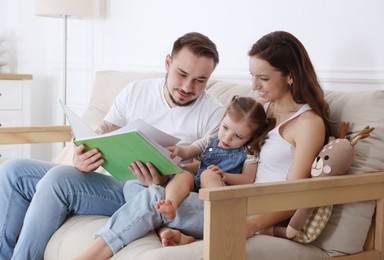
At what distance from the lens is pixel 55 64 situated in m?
4.18

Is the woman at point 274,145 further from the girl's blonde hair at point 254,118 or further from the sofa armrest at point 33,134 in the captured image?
the sofa armrest at point 33,134

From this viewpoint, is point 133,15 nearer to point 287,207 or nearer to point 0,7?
point 0,7

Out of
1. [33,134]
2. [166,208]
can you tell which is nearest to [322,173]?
[166,208]

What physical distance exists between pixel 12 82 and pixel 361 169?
2546mm

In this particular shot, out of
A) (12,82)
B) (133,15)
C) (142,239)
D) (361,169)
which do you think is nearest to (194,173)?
(142,239)

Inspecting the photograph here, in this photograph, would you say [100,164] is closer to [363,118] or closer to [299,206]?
[299,206]

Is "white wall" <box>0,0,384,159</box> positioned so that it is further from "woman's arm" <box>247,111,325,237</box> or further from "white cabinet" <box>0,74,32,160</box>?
"woman's arm" <box>247,111,325,237</box>

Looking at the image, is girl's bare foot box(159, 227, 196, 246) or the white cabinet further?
the white cabinet

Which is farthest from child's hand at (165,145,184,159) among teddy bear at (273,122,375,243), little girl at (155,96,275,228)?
teddy bear at (273,122,375,243)

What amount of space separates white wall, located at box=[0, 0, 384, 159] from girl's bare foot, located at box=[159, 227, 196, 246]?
861 millimetres

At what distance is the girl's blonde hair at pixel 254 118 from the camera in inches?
78.7

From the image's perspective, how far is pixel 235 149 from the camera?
6.73ft

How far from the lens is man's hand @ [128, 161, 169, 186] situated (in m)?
1.92

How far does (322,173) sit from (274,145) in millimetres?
191
